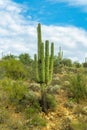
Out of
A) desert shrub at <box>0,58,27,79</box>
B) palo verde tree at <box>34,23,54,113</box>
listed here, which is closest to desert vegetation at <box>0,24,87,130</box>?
palo verde tree at <box>34,23,54,113</box>

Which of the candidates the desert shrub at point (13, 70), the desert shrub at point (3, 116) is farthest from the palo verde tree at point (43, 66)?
the desert shrub at point (13, 70)

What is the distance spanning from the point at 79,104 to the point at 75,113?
2.63ft

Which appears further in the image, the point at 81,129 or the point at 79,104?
the point at 79,104

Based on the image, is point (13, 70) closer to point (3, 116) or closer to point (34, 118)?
point (3, 116)

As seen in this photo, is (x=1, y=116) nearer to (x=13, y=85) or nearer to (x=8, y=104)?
(x=8, y=104)

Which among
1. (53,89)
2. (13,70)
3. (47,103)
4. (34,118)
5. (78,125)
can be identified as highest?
(13,70)

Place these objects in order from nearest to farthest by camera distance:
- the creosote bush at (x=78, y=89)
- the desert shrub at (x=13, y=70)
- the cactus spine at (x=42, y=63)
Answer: the cactus spine at (x=42, y=63) < the creosote bush at (x=78, y=89) < the desert shrub at (x=13, y=70)

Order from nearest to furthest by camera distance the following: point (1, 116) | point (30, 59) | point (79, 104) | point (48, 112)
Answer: point (1, 116) < point (48, 112) < point (79, 104) < point (30, 59)

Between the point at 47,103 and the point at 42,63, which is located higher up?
the point at 42,63

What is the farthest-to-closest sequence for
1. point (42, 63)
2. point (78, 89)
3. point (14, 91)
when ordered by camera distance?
1. point (78, 89)
2. point (14, 91)
3. point (42, 63)

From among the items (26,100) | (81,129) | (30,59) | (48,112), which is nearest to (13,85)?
(26,100)

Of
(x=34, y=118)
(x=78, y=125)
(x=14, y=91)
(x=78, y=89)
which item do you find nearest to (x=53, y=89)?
(x=78, y=89)

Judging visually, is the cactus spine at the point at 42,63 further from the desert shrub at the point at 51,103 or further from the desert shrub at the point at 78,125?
the desert shrub at the point at 78,125

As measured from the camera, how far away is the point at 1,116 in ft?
44.3
